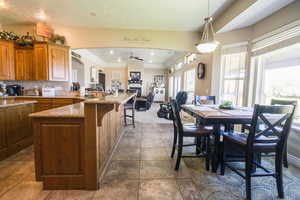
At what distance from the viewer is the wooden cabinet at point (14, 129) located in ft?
7.43

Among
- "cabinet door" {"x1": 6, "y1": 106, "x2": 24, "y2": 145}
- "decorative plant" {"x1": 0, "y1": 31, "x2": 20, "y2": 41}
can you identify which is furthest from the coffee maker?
"cabinet door" {"x1": 6, "y1": 106, "x2": 24, "y2": 145}

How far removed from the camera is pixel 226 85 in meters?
3.90

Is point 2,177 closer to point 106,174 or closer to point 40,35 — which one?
point 106,174

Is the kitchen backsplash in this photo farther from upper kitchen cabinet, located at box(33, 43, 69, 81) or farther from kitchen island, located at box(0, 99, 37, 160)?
kitchen island, located at box(0, 99, 37, 160)

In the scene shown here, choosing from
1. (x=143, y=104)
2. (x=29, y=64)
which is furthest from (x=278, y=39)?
(x=29, y=64)

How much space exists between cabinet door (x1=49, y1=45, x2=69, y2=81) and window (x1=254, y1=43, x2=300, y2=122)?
16.0 ft

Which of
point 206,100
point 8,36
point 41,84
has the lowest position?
point 206,100

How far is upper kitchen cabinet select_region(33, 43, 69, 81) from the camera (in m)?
3.83

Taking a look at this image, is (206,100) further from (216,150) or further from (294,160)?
(294,160)

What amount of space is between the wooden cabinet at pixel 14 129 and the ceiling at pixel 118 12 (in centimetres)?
221

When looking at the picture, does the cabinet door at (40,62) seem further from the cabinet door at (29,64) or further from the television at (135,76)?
the television at (135,76)

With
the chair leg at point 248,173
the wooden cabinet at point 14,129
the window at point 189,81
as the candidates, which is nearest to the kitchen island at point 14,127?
the wooden cabinet at point 14,129

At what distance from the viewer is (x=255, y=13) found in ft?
8.89

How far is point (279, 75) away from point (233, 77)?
0.99 meters
